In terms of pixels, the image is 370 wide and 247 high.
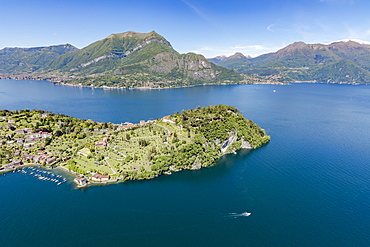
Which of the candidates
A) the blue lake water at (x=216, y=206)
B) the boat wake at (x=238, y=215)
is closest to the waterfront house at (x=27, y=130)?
the blue lake water at (x=216, y=206)

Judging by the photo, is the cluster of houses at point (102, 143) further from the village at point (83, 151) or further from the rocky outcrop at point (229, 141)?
the rocky outcrop at point (229, 141)

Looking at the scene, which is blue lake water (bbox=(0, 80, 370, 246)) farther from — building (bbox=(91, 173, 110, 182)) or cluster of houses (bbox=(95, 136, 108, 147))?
cluster of houses (bbox=(95, 136, 108, 147))

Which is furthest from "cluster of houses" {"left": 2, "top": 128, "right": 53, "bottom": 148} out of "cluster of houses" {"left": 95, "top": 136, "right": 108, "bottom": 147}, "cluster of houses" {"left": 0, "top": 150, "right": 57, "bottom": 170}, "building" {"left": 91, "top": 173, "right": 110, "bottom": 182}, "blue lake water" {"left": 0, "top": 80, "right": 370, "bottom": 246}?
"building" {"left": 91, "top": 173, "right": 110, "bottom": 182}

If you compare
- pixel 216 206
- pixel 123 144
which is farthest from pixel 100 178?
pixel 216 206

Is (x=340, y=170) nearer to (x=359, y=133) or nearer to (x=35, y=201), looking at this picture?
(x=359, y=133)

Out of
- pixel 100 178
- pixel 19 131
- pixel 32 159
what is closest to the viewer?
pixel 100 178

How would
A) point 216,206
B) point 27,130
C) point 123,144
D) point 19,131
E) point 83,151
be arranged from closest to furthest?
point 216,206, point 83,151, point 123,144, point 19,131, point 27,130

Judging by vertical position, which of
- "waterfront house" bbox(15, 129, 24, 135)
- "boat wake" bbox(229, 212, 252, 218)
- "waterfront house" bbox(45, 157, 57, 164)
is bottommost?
"boat wake" bbox(229, 212, 252, 218)

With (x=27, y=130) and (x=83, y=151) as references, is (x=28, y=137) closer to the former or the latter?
(x=27, y=130)
